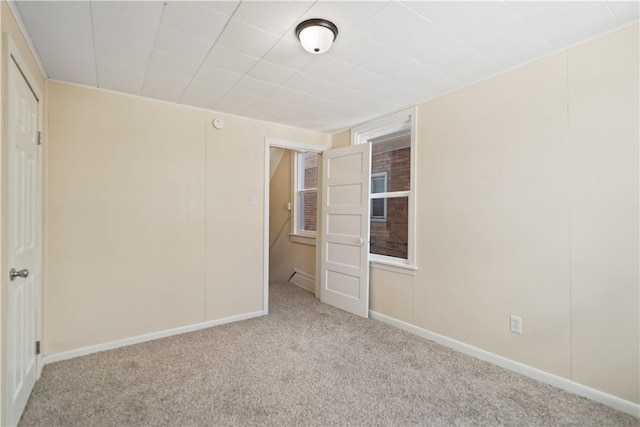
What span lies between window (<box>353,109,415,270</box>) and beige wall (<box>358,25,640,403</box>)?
268mm

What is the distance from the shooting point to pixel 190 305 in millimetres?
3115

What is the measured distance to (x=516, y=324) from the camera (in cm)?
233

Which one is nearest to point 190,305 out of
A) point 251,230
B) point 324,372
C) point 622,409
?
point 251,230

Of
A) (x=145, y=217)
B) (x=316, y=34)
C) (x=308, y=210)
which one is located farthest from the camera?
(x=308, y=210)

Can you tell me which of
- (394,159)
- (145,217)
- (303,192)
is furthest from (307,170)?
(145,217)

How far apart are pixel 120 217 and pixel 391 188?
9.18 ft

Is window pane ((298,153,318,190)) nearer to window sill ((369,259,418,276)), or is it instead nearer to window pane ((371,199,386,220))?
window pane ((371,199,386,220))

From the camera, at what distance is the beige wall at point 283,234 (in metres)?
5.10

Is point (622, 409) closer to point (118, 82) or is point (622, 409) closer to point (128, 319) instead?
point (128, 319)

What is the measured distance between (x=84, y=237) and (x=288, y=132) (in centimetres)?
236

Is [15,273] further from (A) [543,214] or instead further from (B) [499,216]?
(A) [543,214]

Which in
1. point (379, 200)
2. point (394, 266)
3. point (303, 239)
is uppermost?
point (379, 200)

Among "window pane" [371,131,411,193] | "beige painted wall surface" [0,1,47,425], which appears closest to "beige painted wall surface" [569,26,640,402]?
"window pane" [371,131,411,193]

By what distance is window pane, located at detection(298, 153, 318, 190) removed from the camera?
5035mm
